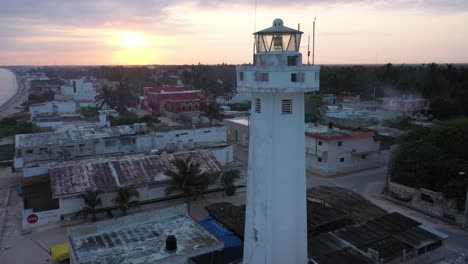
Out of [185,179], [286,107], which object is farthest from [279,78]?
[185,179]

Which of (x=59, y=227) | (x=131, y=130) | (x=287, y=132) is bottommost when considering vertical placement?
(x=59, y=227)

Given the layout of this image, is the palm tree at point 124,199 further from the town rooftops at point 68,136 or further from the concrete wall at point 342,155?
the concrete wall at point 342,155

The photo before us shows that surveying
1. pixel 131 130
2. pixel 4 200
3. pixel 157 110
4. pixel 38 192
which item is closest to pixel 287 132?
pixel 38 192

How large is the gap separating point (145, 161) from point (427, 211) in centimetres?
1807

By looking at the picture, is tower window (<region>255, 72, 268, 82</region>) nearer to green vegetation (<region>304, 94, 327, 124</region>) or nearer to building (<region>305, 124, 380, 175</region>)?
building (<region>305, 124, 380, 175</region>)

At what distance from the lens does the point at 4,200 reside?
79.0ft

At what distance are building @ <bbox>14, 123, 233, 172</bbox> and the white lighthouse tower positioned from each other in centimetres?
2022

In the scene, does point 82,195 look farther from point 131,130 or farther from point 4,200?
point 131,130

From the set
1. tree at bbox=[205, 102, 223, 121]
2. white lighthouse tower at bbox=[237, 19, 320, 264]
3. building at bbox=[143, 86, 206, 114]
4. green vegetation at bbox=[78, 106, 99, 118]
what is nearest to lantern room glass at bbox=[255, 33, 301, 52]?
white lighthouse tower at bbox=[237, 19, 320, 264]

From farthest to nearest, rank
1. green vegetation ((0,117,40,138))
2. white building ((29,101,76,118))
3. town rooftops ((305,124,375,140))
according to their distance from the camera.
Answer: white building ((29,101,76,118)), green vegetation ((0,117,40,138)), town rooftops ((305,124,375,140))

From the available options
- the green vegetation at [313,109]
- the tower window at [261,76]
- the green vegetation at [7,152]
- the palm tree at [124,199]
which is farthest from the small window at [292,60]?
the green vegetation at [313,109]

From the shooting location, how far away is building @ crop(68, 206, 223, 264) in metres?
13.8

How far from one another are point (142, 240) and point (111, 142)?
17398 millimetres

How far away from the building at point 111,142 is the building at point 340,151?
→ 7199 millimetres
